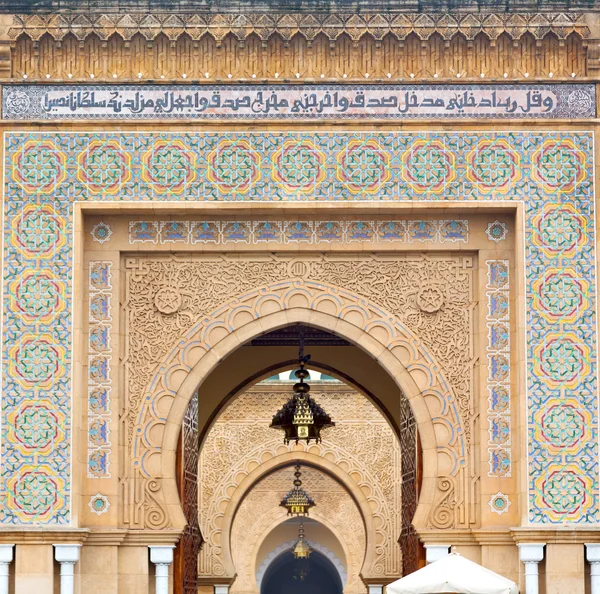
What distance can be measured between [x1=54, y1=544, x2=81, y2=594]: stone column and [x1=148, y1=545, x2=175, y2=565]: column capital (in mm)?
552

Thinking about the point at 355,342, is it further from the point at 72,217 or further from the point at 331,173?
the point at 72,217

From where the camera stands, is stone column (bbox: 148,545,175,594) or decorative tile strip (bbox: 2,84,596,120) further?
decorative tile strip (bbox: 2,84,596,120)

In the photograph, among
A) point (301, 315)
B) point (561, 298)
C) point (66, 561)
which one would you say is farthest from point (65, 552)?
point (561, 298)

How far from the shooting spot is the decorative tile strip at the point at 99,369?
1001cm

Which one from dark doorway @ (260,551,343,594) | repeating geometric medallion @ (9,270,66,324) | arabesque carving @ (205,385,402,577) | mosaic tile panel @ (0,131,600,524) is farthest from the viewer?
dark doorway @ (260,551,343,594)

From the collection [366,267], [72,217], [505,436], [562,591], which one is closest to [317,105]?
[366,267]

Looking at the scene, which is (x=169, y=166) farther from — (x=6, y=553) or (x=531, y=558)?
(x=531, y=558)

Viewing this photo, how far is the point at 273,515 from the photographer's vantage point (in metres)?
22.1

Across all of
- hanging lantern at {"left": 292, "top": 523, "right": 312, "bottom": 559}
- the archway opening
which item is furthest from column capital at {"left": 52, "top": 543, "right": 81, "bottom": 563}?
hanging lantern at {"left": 292, "top": 523, "right": 312, "bottom": 559}

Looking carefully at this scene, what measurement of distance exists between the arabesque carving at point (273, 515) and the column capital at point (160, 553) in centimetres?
1203

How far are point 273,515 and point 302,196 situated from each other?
41.5 ft

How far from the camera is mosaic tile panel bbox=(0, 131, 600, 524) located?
9812mm

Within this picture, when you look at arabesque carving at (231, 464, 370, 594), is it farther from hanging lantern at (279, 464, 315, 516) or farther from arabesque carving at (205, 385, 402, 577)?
arabesque carving at (205, 385, 402, 577)

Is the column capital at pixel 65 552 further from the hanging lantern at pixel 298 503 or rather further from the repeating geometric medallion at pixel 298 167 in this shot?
the hanging lantern at pixel 298 503
